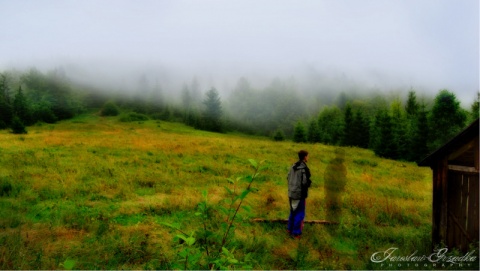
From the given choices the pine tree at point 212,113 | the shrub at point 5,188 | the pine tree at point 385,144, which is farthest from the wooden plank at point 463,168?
the pine tree at point 212,113

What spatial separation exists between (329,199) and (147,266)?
8.63 m

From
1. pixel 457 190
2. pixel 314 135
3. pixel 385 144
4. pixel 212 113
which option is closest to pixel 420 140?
pixel 385 144

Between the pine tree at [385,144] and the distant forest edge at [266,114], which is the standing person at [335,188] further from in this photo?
the distant forest edge at [266,114]

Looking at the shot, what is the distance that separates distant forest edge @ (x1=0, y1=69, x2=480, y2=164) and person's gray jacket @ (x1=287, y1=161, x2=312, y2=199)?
32.5 m

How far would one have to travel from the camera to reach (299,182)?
345 inches

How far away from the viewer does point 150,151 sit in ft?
77.9

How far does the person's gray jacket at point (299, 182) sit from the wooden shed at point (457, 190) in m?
3.10

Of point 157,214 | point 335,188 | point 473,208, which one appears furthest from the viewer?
point 335,188

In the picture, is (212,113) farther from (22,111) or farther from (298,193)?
(298,193)

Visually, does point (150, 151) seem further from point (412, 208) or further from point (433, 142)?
point (433, 142)

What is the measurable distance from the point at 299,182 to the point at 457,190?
378 centimetres

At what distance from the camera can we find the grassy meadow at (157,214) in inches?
269

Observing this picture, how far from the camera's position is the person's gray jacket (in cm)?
870

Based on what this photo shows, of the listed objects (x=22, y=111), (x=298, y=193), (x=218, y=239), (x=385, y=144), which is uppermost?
(x=22, y=111)
